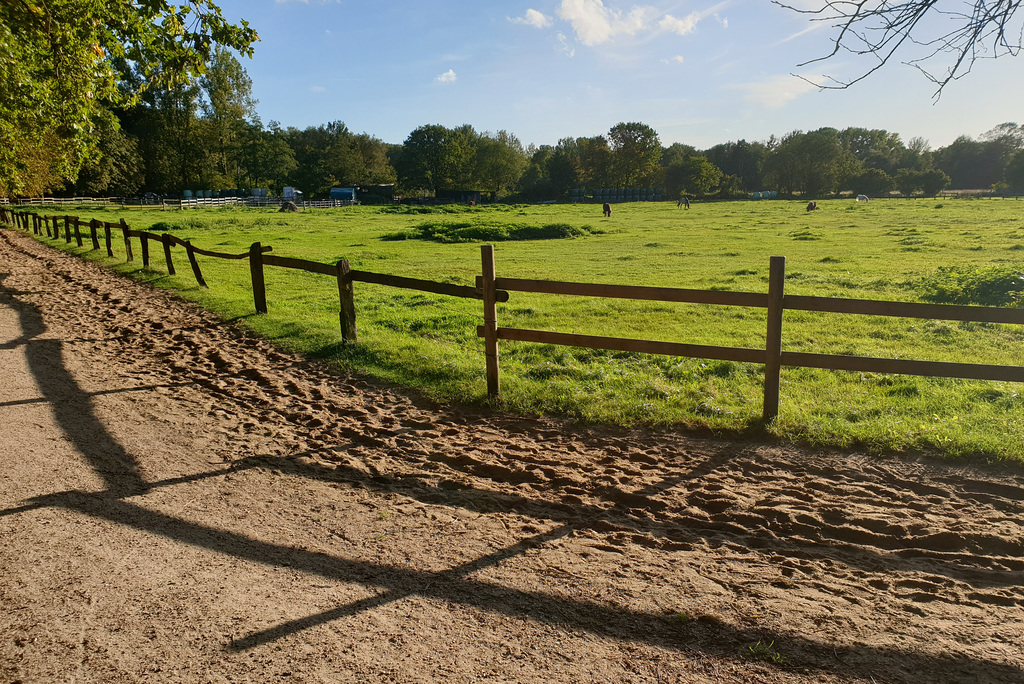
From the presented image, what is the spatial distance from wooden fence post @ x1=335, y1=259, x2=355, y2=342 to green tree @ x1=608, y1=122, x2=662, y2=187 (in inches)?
4202

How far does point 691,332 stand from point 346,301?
5598 millimetres

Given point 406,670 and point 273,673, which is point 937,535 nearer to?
point 406,670

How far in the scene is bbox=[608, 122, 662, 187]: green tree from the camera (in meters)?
111

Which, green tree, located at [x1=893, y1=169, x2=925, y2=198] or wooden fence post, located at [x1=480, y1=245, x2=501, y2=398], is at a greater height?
green tree, located at [x1=893, y1=169, x2=925, y2=198]

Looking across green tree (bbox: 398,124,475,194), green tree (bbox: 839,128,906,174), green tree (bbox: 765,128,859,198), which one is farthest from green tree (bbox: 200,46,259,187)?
green tree (bbox: 839,128,906,174)

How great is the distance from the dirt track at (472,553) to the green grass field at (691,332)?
2.17ft

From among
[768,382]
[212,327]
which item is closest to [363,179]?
[212,327]

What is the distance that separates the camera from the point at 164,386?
753 centimetres

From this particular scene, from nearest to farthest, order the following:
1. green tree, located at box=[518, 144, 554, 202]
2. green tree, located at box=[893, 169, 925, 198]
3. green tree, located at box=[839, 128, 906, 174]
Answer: green tree, located at box=[893, 169, 925, 198]
green tree, located at box=[518, 144, 554, 202]
green tree, located at box=[839, 128, 906, 174]

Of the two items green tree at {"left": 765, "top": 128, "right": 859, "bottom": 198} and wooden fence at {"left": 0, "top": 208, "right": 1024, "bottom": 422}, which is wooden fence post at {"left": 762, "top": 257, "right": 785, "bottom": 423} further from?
green tree at {"left": 765, "top": 128, "right": 859, "bottom": 198}

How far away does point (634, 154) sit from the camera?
111m

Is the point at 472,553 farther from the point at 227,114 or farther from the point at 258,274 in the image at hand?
the point at 227,114

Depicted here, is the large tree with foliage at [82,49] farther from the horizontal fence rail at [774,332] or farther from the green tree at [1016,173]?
the green tree at [1016,173]

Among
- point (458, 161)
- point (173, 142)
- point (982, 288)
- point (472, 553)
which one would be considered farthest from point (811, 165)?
point (472, 553)
